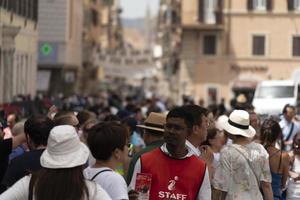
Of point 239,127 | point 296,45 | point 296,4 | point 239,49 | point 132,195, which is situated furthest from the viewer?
point 239,49

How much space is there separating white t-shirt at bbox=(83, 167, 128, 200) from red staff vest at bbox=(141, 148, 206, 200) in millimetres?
855

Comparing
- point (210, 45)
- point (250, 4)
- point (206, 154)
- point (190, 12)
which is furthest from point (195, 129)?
point (210, 45)

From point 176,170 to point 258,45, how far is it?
53472mm

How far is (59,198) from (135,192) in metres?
1.31

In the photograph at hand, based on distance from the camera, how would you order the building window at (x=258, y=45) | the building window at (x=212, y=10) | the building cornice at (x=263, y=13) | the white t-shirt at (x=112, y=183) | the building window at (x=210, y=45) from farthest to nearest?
1. the building window at (x=210, y=45)
2. the building window at (x=212, y=10)
3. the building window at (x=258, y=45)
4. the building cornice at (x=263, y=13)
5. the white t-shirt at (x=112, y=183)

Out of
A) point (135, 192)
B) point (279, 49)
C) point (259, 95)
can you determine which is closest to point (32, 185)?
point (135, 192)

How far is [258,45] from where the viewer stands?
2372 inches

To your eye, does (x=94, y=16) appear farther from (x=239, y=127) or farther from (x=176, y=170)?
(x=176, y=170)

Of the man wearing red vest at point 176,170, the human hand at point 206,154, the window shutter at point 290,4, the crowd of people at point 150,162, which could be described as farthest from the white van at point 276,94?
the man wearing red vest at point 176,170

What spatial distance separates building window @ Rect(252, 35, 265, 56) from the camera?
197 ft

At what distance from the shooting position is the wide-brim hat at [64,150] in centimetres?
568

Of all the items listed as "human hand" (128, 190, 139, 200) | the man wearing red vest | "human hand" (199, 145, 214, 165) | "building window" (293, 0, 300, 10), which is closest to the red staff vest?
the man wearing red vest

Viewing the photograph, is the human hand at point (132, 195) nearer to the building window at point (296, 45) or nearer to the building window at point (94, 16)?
the building window at point (296, 45)

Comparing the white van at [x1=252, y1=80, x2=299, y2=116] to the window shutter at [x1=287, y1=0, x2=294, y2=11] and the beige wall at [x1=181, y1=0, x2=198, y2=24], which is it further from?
the beige wall at [x1=181, y1=0, x2=198, y2=24]
